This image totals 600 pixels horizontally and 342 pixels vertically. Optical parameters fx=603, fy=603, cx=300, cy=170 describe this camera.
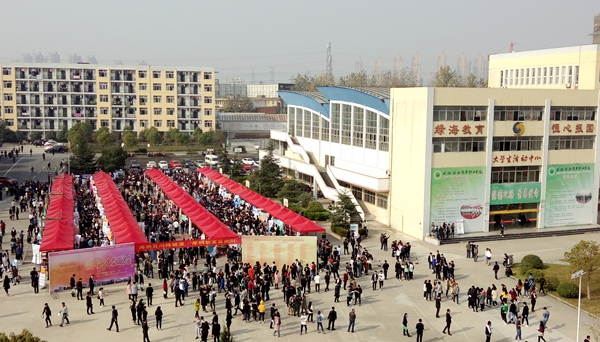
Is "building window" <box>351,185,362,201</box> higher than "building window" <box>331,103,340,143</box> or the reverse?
the reverse

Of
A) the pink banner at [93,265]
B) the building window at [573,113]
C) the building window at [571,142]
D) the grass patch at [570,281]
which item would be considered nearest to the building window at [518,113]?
the building window at [573,113]

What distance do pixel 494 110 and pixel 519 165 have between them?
3683 millimetres

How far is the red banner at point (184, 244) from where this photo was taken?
2506 cm

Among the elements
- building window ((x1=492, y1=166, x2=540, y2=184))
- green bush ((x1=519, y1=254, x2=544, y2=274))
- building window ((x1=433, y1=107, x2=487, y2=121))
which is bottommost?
green bush ((x1=519, y1=254, x2=544, y2=274))

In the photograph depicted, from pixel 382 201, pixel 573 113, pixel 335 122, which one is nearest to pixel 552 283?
pixel 382 201

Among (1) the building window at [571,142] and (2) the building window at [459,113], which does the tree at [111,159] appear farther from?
(1) the building window at [571,142]

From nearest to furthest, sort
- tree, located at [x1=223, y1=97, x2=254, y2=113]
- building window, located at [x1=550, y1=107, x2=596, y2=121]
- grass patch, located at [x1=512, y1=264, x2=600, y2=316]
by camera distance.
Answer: grass patch, located at [x1=512, y1=264, x2=600, y2=316] → building window, located at [x1=550, y1=107, x2=596, y2=121] → tree, located at [x1=223, y1=97, x2=254, y2=113]

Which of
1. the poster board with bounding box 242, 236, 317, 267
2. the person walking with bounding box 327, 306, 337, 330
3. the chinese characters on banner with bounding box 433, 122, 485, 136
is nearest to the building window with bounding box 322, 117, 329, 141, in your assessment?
the chinese characters on banner with bounding box 433, 122, 485, 136

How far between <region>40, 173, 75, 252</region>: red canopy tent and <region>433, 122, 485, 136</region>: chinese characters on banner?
19693 mm

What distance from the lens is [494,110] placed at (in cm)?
3438

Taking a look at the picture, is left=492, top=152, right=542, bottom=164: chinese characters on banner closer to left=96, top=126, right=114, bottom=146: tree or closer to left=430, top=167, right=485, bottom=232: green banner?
left=430, top=167, right=485, bottom=232: green banner

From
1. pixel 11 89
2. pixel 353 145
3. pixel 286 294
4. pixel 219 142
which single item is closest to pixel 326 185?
pixel 353 145

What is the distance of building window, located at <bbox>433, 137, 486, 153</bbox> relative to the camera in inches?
1328

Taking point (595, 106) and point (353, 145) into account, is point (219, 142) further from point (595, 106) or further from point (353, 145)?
Result: point (595, 106)
